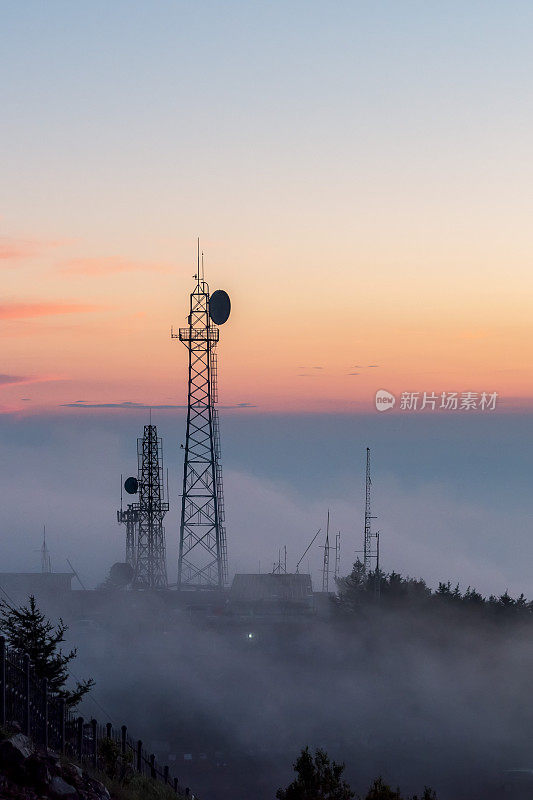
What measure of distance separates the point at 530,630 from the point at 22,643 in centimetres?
6819

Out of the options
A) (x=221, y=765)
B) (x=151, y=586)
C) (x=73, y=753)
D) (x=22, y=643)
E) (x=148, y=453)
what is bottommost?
(x=221, y=765)

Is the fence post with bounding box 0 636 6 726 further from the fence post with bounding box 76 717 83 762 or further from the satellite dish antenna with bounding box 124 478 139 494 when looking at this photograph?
the satellite dish antenna with bounding box 124 478 139 494

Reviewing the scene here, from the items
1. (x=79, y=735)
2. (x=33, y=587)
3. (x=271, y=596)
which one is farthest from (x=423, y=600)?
Answer: (x=79, y=735)

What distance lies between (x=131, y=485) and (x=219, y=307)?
2637 centimetres

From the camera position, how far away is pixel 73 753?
28.1 meters

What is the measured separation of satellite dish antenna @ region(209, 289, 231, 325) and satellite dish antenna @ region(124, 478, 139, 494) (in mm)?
25068

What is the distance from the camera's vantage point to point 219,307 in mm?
84812

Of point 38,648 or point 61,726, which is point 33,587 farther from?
point 61,726

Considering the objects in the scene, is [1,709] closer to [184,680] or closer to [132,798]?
[132,798]

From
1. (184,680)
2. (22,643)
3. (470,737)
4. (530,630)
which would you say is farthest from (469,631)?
(22,643)

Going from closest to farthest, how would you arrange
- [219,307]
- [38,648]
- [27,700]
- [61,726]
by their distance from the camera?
[27,700] < [61,726] < [38,648] < [219,307]

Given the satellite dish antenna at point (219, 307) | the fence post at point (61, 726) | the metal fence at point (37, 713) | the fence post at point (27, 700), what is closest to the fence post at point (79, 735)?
the metal fence at point (37, 713)

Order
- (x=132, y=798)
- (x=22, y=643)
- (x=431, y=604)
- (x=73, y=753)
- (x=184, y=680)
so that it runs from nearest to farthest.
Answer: (x=132, y=798)
(x=73, y=753)
(x=22, y=643)
(x=184, y=680)
(x=431, y=604)

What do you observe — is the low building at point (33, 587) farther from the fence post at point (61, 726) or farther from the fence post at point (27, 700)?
the fence post at point (27, 700)
